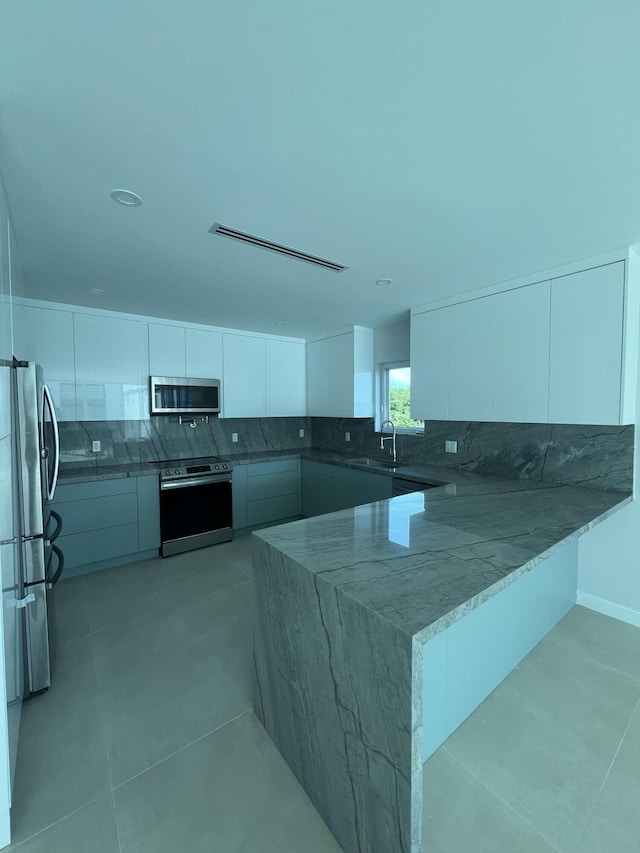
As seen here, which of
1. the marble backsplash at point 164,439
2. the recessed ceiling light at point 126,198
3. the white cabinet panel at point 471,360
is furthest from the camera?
the marble backsplash at point 164,439

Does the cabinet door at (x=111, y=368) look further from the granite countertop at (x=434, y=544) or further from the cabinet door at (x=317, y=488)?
the granite countertop at (x=434, y=544)

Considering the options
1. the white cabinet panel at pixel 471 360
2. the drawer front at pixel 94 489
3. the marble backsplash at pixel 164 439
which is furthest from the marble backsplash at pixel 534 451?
the drawer front at pixel 94 489

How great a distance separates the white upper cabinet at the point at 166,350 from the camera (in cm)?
359

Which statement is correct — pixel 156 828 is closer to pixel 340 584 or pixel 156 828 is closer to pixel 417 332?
pixel 340 584

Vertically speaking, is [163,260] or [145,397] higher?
[163,260]

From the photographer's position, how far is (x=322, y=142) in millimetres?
1224

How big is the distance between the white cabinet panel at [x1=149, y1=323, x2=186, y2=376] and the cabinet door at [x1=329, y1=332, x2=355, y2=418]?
1656mm

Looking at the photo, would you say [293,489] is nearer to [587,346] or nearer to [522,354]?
[522,354]

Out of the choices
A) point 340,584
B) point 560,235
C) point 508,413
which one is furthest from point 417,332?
point 340,584

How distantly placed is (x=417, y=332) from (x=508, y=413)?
42.0 inches

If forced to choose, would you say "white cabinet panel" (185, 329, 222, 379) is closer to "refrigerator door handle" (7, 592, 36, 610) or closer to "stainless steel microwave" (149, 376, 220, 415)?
"stainless steel microwave" (149, 376, 220, 415)

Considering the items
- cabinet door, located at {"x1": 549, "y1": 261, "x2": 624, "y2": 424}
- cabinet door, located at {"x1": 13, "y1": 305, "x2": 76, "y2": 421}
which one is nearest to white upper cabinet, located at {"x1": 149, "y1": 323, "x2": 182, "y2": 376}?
cabinet door, located at {"x1": 13, "y1": 305, "x2": 76, "y2": 421}

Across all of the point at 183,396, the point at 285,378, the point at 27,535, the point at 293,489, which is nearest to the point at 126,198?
the point at 27,535

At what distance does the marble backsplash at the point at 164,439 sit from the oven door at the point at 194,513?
2.17 ft
